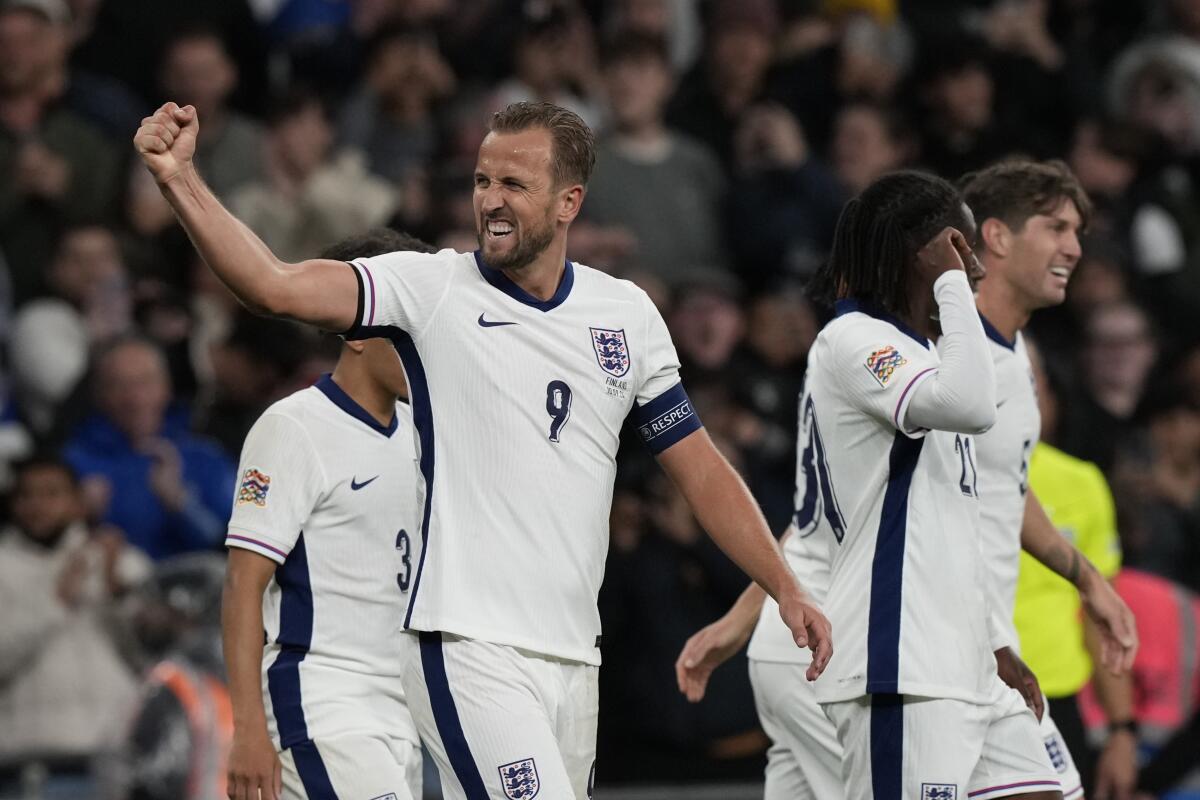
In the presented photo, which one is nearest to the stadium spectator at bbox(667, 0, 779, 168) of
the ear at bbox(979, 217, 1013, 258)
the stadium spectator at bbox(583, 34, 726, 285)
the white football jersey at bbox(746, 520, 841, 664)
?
the stadium spectator at bbox(583, 34, 726, 285)

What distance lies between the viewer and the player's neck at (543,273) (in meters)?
4.98

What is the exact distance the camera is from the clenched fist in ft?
14.1

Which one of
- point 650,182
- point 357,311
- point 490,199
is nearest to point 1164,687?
point 650,182

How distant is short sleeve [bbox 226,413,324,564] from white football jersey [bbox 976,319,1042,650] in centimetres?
183

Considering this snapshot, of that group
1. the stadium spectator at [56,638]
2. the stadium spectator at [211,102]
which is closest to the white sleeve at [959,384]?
the stadium spectator at [56,638]

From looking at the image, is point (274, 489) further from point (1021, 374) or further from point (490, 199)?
point (1021, 374)

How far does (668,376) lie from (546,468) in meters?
0.46

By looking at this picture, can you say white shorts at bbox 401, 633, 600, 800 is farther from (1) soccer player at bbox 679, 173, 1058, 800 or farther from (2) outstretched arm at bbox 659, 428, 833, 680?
(1) soccer player at bbox 679, 173, 1058, 800

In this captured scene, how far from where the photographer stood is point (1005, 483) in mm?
5789

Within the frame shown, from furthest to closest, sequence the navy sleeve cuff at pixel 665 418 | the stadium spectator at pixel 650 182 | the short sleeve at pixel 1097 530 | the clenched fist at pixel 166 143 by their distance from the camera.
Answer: the stadium spectator at pixel 650 182 → the short sleeve at pixel 1097 530 → the navy sleeve cuff at pixel 665 418 → the clenched fist at pixel 166 143

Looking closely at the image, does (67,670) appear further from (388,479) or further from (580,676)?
(580,676)

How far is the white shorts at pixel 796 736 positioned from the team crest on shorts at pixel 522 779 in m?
1.08

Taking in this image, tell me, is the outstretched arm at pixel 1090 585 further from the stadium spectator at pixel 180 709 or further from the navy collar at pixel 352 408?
the stadium spectator at pixel 180 709

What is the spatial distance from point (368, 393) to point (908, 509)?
1492mm
